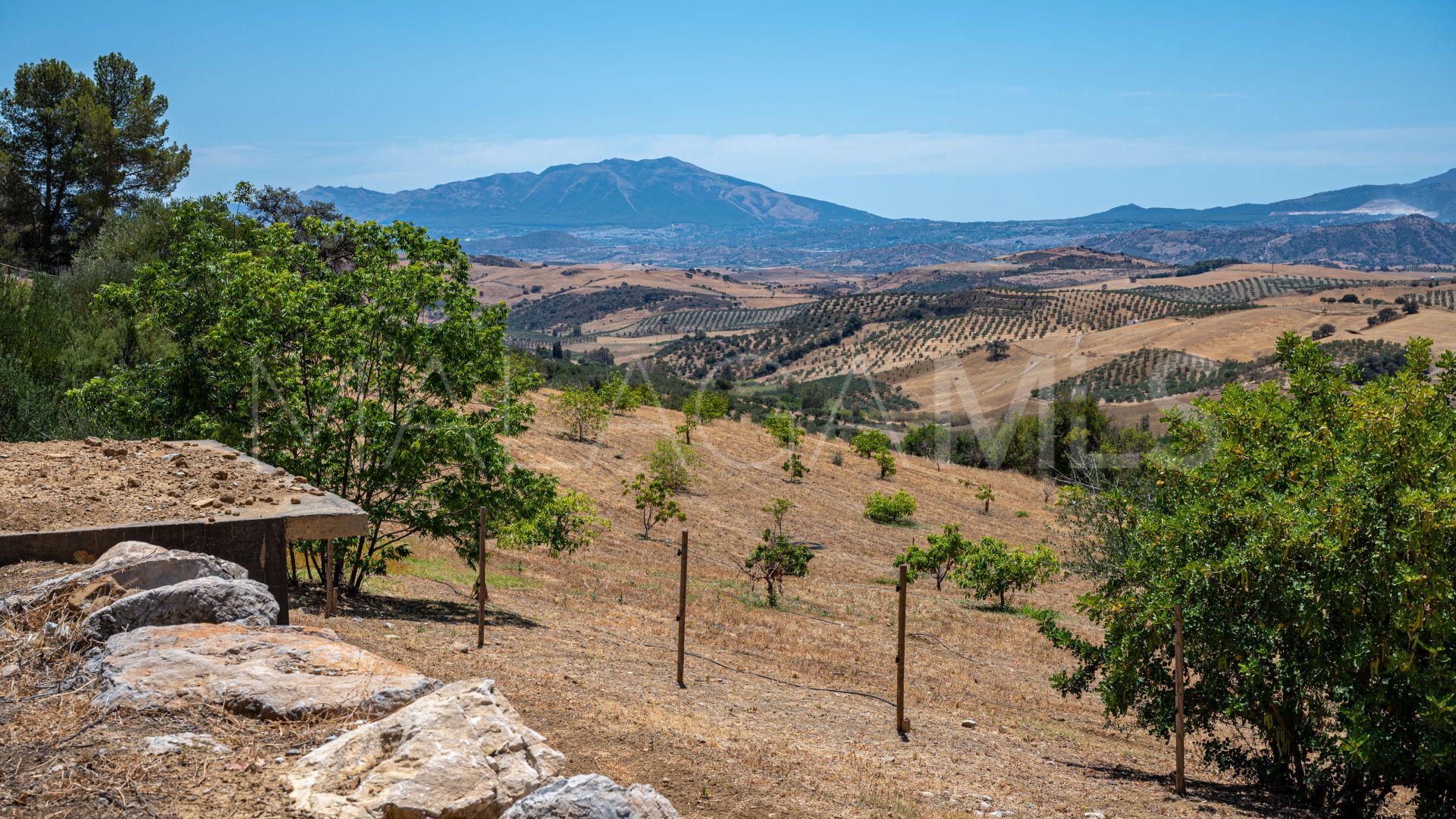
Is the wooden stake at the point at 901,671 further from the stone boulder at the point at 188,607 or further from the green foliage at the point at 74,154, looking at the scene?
the green foliage at the point at 74,154

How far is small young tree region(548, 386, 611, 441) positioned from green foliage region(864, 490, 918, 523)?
1116 cm

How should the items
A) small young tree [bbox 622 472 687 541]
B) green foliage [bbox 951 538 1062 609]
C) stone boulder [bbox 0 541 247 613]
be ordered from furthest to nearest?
small young tree [bbox 622 472 687 541], green foliage [bbox 951 538 1062 609], stone boulder [bbox 0 541 247 613]

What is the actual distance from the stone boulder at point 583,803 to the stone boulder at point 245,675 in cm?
152

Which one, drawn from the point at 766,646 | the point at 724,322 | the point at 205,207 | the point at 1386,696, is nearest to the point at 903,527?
the point at 766,646

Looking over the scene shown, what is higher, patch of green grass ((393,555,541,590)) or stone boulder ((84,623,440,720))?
stone boulder ((84,623,440,720))

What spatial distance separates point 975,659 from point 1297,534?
31.6 ft

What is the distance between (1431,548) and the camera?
8.09 metres

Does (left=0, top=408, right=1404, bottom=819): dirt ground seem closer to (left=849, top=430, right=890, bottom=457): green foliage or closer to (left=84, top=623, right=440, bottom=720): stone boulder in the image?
(left=84, top=623, right=440, bottom=720): stone boulder

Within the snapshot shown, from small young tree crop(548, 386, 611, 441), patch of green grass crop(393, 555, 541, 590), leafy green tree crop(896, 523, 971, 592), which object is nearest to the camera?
patch of green grass crop(393, 555, 541, 590)

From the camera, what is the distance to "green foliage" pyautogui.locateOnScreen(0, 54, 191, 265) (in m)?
40.8

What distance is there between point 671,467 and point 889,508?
8173 mm

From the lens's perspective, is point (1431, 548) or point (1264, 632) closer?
point (1431, 548)

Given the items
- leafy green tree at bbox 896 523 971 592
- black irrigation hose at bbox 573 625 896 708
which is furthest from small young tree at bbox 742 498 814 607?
black irrigation hose at bbox 573 625 896 708

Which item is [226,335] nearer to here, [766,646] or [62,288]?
[766,646]
